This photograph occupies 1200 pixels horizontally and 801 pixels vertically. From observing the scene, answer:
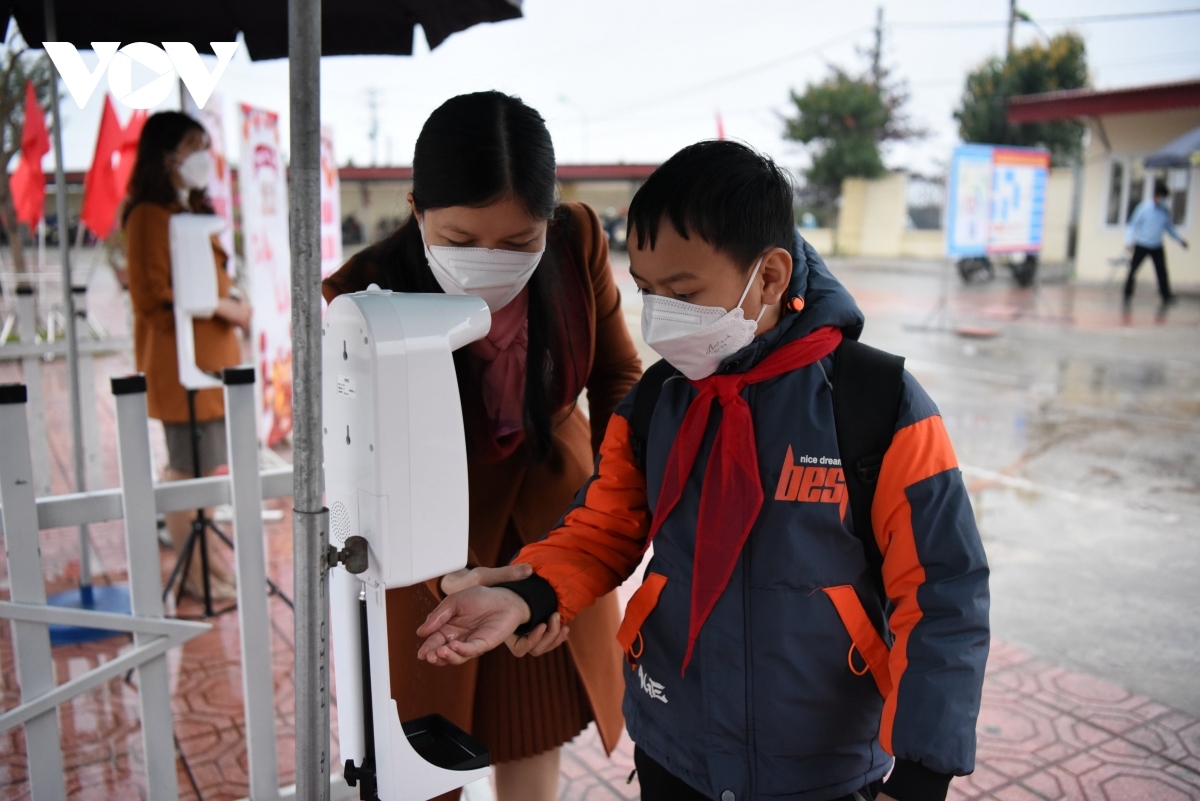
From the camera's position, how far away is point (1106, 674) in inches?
132

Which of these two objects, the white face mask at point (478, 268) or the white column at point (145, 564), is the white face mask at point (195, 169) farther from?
the white face mask at point (478, 268)

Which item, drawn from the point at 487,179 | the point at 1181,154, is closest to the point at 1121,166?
the point at 1181,154

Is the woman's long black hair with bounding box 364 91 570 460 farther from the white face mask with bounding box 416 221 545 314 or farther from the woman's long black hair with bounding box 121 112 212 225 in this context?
the woman's long black hair with bounding box 121 112 212 225

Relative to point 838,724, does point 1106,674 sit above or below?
below

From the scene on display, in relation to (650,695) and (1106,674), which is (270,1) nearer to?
(650,695)

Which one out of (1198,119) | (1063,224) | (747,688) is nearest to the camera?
(747,688)

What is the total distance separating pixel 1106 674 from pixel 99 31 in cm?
381

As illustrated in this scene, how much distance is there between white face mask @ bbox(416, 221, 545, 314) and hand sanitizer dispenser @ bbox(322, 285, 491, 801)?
454 millimetres

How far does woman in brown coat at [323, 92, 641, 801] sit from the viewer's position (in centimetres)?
149

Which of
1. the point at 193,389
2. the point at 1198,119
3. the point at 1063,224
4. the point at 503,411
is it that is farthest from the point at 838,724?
the point at 1063,224

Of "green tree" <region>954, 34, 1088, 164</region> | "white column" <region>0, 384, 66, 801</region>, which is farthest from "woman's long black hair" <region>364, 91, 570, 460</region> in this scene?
"green tree" <region>954, 34, 1088, 164</region>

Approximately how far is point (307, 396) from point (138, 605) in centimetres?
150
